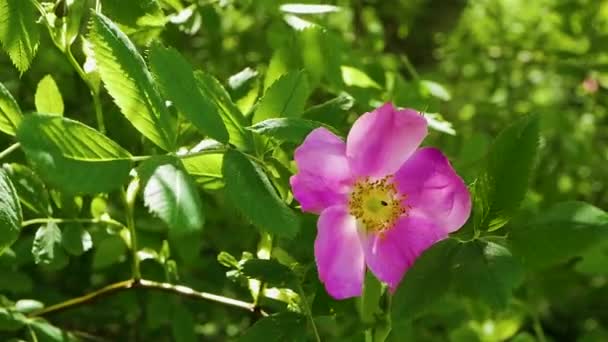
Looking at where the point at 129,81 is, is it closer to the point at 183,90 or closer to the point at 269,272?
the point at 183,90

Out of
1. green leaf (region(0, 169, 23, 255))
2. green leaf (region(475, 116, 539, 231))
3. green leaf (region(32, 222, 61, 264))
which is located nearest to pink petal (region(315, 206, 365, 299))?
green leaf (region(475, 116, 539, 231))

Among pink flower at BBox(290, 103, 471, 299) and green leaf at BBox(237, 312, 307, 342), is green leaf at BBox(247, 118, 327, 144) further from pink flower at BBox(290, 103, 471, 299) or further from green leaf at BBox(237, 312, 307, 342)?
green leaf at BBox(237, 312, 307, 342)

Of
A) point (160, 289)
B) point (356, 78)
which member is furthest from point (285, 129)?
point (356, 78)

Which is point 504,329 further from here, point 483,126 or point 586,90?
point 586,90

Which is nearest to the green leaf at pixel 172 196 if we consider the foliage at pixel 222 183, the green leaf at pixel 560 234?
the foliage at pixel 222 183

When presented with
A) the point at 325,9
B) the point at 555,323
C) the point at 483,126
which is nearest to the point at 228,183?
the point at 325,9
